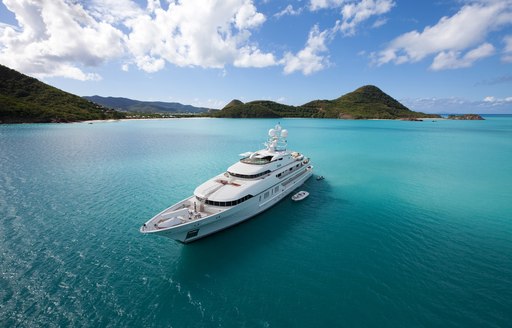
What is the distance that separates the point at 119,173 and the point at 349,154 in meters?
61.3

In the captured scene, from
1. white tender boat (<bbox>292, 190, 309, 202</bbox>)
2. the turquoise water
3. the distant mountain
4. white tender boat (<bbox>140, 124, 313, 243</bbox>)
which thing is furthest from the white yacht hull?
the distant mountain

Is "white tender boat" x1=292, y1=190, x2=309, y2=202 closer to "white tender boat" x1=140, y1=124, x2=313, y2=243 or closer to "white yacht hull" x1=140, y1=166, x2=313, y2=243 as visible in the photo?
"white tender boat" x1=140, y1=124, x2=313, y2=243

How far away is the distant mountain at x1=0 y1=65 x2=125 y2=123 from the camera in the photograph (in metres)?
133

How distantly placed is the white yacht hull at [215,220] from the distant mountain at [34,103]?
551 feet

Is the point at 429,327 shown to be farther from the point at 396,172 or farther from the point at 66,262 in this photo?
the point at 396,172

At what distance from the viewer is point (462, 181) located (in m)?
44.2

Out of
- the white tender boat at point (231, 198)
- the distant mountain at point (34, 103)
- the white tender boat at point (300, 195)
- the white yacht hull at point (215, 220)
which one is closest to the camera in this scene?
the white yacht hull at point (215, 220)

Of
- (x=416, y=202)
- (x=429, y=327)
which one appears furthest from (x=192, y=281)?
(x=416, y=202)

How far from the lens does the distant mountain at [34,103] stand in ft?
437

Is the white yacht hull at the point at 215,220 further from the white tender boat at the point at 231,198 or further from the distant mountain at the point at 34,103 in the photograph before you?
the distant mountain at the point at 34,103

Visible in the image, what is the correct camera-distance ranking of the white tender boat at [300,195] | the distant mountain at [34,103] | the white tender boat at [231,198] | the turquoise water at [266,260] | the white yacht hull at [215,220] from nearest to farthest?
the turquoise water at [266,260] < the white yacht hull at [215,220] < the white tender boat at [231,198] < the white tender boat at [300,195] < the distant mountain at [34,103]

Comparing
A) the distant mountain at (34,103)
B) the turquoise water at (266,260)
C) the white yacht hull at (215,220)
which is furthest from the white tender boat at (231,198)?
the distant mountain at (34,103)

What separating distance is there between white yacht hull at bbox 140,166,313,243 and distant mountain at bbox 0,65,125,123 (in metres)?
168

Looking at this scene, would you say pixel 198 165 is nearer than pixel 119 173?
No
